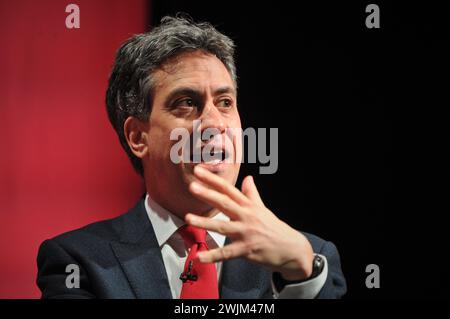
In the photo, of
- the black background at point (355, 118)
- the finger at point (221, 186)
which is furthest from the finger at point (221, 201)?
the black background at point (355, 118)

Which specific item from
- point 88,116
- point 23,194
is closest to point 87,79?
point 88,116

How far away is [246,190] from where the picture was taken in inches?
55.8

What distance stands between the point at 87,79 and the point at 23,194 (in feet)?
1.59

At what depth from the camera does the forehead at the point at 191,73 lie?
1.70 meters

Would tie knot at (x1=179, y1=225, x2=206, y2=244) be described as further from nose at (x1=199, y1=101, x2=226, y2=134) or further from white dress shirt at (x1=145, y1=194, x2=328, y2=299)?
nose at (x1=199, y1=101, x2=226, y2=134)

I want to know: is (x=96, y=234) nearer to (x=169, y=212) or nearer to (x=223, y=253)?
(x=169, y=212)

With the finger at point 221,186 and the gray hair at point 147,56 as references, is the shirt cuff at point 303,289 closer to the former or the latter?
the finger at point 221,186

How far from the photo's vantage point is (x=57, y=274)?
5.44 feet

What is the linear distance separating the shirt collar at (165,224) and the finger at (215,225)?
38cm

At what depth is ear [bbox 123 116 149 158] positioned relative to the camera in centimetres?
179

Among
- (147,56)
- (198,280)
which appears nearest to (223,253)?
(198,280)

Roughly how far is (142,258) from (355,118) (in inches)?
40.8

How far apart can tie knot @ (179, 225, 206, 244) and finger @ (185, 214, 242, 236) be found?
13.4 inches

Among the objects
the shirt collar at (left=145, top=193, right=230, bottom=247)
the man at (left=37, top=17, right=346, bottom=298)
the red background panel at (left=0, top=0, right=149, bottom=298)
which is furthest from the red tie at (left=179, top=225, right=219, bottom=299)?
the red background panel at (left=0, top=0, right=149, bottom=298)
